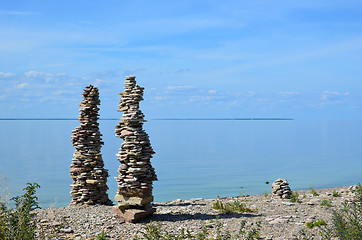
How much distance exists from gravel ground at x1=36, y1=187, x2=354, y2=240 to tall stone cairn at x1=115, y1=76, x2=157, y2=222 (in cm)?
49

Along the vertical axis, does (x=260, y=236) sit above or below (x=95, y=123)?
below

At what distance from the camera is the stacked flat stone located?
61.6ft

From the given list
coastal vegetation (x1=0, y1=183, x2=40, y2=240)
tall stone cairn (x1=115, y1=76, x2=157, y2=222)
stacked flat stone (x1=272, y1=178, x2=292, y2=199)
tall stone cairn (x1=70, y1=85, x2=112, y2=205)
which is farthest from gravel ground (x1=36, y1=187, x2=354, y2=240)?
coastal vegetation (x1=0, y1=183, x2=40, y2=240)

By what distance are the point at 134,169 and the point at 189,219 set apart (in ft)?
9.18

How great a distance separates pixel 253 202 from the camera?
59.2 ft

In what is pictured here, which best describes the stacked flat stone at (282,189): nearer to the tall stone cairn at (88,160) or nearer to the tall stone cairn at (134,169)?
the tall stone cairn at (134,169)

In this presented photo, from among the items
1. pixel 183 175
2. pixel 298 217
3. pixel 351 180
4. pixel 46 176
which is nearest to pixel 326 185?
pixel 351 180

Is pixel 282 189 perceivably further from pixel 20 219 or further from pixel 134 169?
pixel 20 219

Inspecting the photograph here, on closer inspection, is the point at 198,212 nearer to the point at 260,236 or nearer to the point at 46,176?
the point at 260,236

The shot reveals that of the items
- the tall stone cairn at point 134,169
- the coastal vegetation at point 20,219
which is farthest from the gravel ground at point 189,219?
the coastal vegetation at point 20,219

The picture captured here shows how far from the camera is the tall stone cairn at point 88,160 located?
1719 cm

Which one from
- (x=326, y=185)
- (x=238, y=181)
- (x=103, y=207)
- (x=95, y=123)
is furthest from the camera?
(x=238, y=181)

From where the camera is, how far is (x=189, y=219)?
14.2 metres

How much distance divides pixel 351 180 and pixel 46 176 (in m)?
26.3
